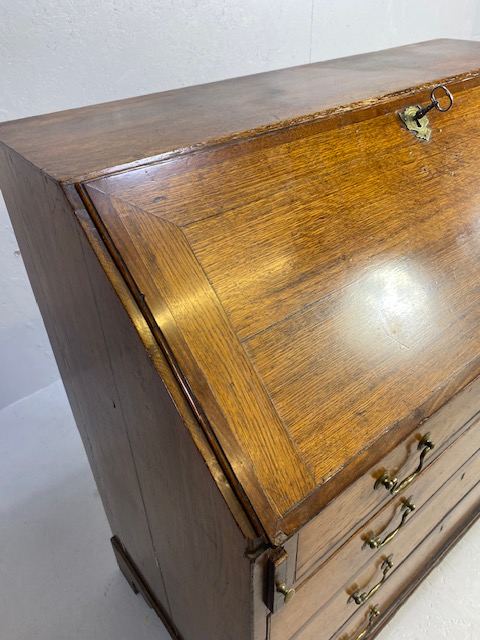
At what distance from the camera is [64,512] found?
5.08 ft

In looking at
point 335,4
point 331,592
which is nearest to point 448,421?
point 331,592

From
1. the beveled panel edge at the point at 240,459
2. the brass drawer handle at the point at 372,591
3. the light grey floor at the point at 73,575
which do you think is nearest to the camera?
the beveled panel edge at the point at 240,459

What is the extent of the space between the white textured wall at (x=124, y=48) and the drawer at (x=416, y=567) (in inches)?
58.0

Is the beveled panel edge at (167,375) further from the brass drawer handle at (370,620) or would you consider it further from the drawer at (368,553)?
the brass drawer handle at (370,620)

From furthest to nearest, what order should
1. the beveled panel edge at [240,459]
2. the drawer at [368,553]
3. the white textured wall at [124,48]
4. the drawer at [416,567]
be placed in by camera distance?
the white textured wall at [124,48] → the drawer at [416,567] → the drawer at [368,553] → the beveled panel edge at [240,459]

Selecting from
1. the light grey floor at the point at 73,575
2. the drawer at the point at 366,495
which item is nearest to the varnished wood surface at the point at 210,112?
the drawer at the point at 366,495

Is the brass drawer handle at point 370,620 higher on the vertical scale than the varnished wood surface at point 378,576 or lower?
lower

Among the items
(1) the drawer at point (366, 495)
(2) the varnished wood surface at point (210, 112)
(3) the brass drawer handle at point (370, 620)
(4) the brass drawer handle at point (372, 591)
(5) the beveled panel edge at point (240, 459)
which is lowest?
(3) the brass drawer handle at point (370, 620)

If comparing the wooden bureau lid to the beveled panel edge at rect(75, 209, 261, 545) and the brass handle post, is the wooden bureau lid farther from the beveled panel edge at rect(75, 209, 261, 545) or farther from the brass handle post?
the brass handle post

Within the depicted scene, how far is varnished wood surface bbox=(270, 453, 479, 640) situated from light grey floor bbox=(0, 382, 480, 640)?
0.15 metres

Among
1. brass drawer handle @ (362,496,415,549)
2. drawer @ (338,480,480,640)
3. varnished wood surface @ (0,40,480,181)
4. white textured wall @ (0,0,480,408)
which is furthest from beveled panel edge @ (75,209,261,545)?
white textured wall @ (0,0,480,408)

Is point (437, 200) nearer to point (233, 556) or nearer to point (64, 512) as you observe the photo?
point (233, 556)

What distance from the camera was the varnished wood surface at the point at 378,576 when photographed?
2.41ft

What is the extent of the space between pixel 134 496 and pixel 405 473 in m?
0.52
